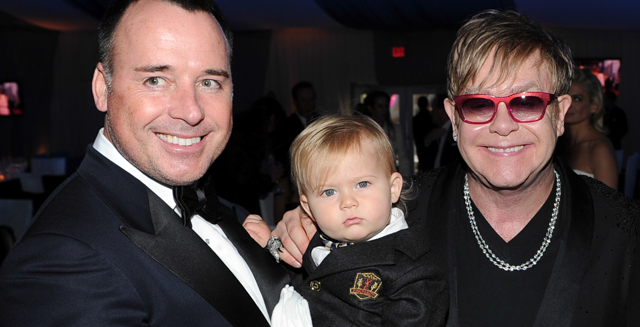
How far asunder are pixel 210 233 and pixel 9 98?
1296cm

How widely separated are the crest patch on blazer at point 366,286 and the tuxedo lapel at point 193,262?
1.18 feet

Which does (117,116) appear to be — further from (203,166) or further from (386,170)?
(386,170)

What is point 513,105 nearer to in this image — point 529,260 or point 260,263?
point 529,260

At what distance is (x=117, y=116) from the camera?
5.16ft

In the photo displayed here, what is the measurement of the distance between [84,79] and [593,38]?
41.2ft

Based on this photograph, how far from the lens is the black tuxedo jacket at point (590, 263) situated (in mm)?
1877

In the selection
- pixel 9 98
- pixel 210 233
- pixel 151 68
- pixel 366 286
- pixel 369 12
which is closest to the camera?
pixel 151 68

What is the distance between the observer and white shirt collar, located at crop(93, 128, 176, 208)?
160 centimetres

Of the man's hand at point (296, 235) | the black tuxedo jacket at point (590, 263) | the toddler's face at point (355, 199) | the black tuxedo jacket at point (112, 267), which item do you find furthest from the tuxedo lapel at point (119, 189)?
the black tuxedo jacket at point (590, 263)

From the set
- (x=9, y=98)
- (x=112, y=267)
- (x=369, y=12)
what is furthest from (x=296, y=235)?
(x=9, y=98)

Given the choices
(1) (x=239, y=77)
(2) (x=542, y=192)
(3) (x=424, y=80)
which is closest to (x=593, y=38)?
(3) (x=424, y=80)

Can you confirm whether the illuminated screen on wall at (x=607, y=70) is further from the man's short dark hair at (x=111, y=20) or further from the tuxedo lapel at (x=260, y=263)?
the man's short dark hair at (x=111, y=20)

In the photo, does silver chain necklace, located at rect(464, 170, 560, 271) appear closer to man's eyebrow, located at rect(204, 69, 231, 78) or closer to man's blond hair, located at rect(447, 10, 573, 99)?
man's blond hair, located at rect(447, 10, 573, 99)

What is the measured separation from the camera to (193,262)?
5.07ft
